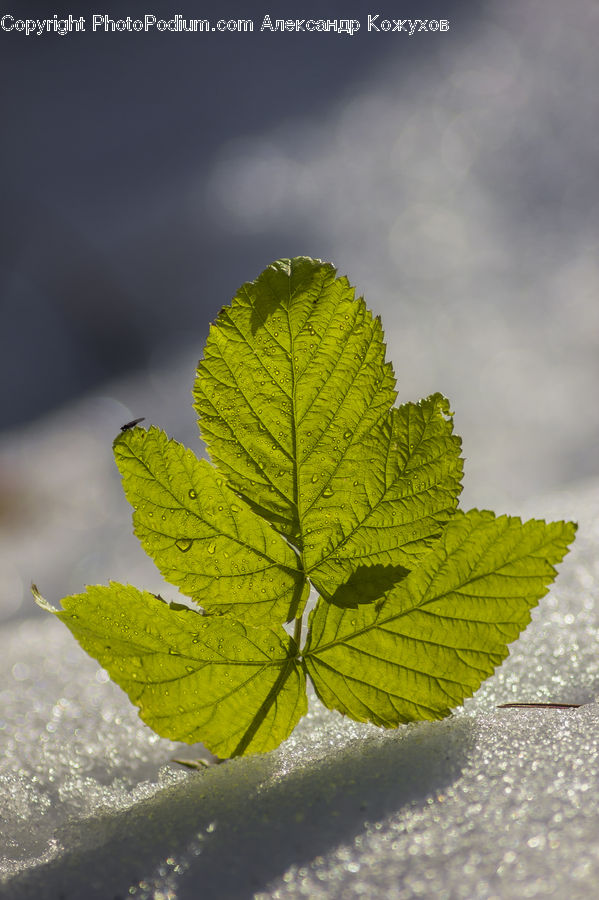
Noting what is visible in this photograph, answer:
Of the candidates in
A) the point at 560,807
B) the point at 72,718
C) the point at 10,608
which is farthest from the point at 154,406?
the point at 560,807

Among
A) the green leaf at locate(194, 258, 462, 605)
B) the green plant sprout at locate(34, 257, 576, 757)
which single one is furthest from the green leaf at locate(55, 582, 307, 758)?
the green leaf at locate(194, 258, 462, 605)

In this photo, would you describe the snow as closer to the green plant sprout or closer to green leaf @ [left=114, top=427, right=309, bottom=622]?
the green plant sprout

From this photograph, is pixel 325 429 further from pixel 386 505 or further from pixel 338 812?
pixel 338 812

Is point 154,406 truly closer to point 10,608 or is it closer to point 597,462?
point 10,608

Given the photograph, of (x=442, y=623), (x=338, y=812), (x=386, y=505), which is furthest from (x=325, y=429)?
(x=338, y=812)

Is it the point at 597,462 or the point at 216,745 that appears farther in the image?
the point at 597,462
